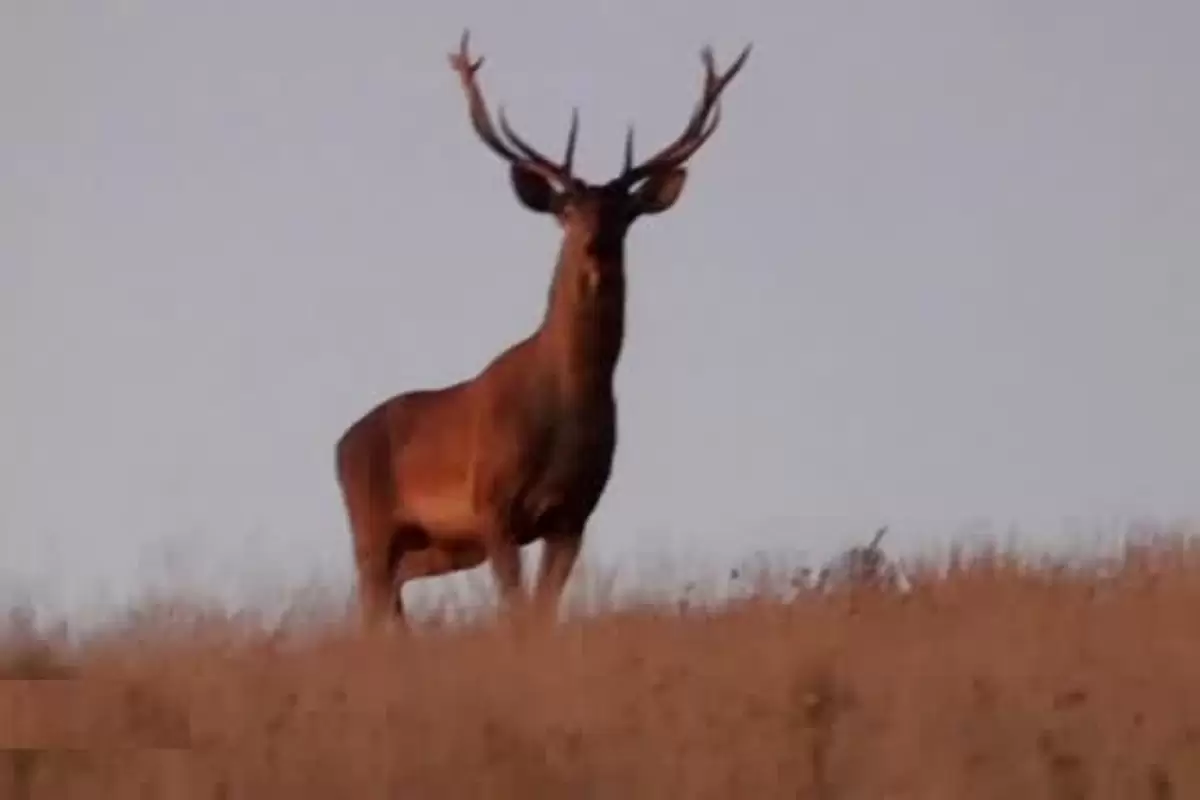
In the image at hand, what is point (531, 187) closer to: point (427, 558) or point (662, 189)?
point (662, 189)

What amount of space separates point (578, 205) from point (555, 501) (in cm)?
136

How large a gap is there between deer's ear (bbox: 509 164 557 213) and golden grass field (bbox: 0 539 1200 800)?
14.3ft

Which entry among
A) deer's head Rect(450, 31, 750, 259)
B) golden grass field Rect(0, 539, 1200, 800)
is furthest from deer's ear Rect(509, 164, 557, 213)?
golden grass field Rect(0, 539, 1200, 800)

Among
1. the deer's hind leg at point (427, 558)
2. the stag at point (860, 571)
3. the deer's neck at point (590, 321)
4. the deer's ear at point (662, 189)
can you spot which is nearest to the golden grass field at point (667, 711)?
the stag at point (860, 571)

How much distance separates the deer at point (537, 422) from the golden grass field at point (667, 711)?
3.17 meters

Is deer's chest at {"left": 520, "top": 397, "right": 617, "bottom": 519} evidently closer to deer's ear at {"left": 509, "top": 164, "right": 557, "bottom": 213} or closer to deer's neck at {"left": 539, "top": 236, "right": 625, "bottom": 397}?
deer's neck at {"left": 539, "top": 236, "right": 625, "bottom": 397}

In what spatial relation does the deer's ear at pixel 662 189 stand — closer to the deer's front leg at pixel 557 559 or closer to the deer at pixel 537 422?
the deer at pixel 537 422

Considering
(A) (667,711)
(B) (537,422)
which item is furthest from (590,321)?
(A) (667,711)

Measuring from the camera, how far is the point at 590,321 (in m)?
12.2

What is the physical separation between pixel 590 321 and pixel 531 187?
0.93 metres

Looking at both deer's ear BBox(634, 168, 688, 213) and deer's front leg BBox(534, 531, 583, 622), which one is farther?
deer's ear BBox(634, 168, 688, 213)

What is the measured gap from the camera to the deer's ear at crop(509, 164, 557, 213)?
1282 cm

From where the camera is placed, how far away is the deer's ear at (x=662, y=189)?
41.8 ft

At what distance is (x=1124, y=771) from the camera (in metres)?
6.33
